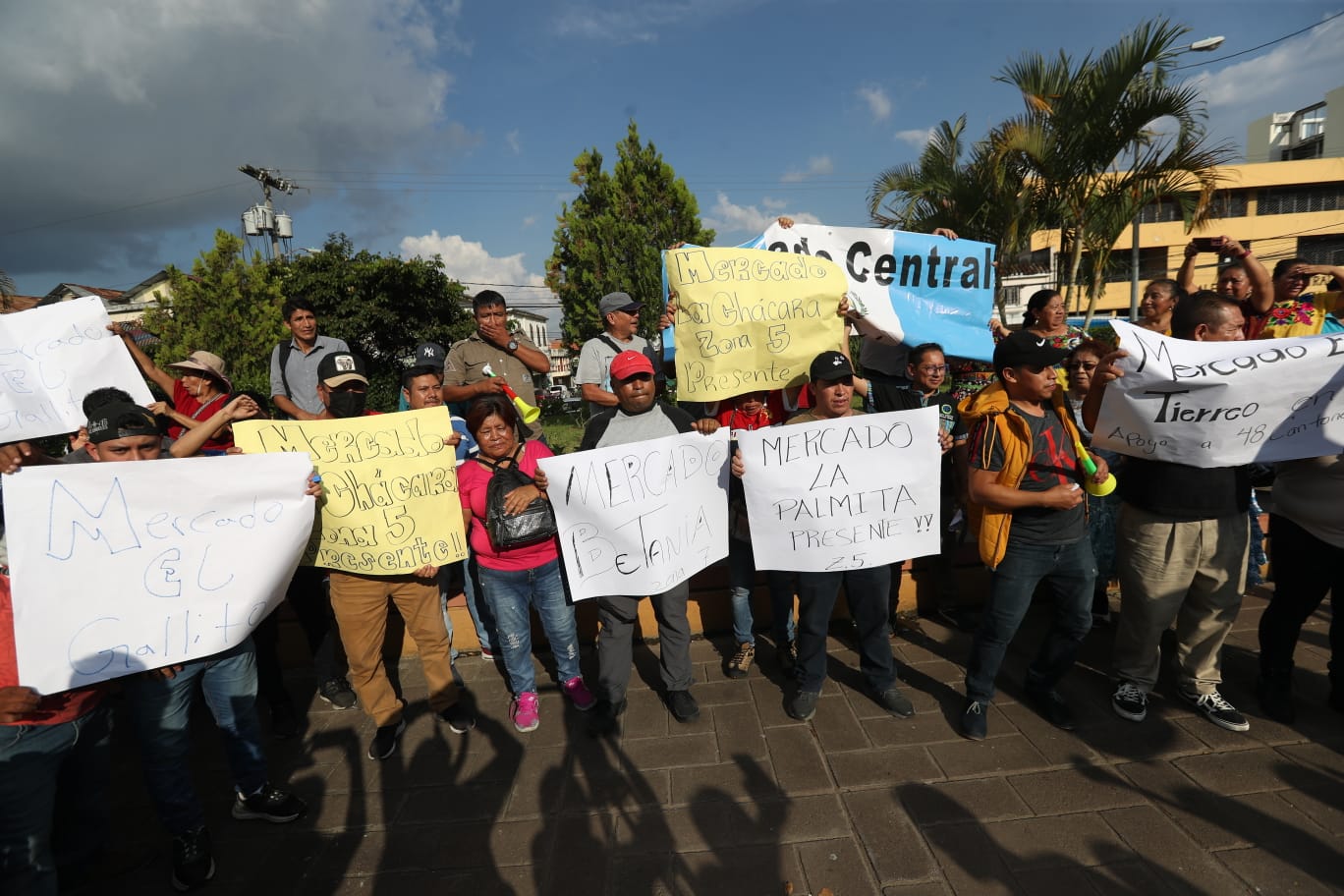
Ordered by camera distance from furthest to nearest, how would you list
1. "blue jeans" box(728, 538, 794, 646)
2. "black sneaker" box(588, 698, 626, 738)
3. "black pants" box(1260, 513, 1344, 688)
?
1. "blue jeans" box(728, 538, 794, 646)
2. "black sneaker" box(588, 698, 626, 738)
3. "black pants" box(1260, 513, 1344, 688)

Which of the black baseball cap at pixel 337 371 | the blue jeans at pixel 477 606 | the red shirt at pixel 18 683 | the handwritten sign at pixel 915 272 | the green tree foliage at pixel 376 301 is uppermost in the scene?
the green tree foliage at pixel 376 301

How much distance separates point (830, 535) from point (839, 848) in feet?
4.55

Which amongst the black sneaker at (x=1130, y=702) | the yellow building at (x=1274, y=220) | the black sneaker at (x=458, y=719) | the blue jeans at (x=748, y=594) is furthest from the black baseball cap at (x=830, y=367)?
the yellow building at (x=1274, y=220)

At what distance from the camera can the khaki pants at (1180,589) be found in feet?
9.81

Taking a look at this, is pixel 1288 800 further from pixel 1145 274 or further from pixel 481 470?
pixel 1145 274

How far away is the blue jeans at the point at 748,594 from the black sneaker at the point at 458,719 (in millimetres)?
1714

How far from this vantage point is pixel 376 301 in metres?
18.1

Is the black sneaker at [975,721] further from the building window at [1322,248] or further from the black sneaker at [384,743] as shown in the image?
the building window at [1322,248]

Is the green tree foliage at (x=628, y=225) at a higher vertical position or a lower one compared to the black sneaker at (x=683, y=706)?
higher

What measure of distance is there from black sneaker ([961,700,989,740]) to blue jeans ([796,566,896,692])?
394 millimetres

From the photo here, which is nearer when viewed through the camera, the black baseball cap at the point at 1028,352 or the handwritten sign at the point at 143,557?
the handwritten sign at the point at 143,557

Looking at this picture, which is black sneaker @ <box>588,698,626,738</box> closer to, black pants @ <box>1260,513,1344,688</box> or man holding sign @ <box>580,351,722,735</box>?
man holding sign @ <box>580,351,722,735</box>

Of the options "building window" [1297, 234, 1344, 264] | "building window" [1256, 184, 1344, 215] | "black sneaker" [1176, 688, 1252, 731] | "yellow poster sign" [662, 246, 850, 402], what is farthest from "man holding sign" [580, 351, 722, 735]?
"building window" [1256, 184, 1344, 215]

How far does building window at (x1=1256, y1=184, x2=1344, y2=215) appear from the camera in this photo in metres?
36.1
